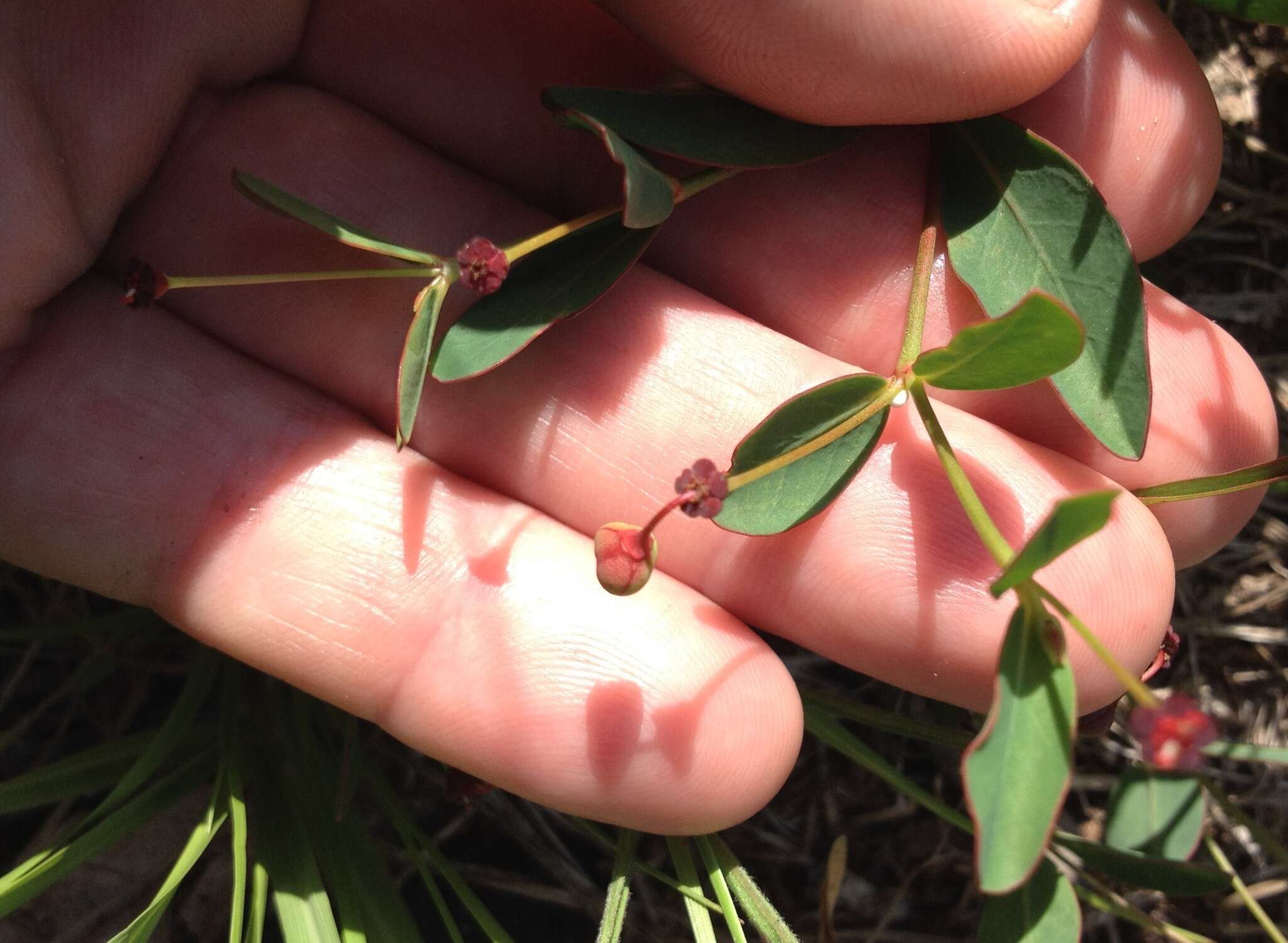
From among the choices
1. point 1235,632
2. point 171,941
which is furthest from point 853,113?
point 171,941

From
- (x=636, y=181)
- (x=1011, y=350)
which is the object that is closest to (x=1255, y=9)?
(x=1011, y=350)

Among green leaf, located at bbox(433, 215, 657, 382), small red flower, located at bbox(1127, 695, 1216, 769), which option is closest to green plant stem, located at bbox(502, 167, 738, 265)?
green leaf, located at bbox(433, 215, 657, 382)

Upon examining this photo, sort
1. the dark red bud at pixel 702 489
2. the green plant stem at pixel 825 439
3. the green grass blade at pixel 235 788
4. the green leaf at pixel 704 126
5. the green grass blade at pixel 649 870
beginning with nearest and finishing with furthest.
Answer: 1. the dark red bud at pixel 702 489
2. the green plant stem at pixel 825 439
3. the green leaf at pixel 704 126
4. the green grass blade at pixel 235 788
5. the green grass blade at pixel 649 870

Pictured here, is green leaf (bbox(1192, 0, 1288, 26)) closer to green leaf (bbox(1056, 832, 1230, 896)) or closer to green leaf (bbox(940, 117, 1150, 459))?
green leaf (bbox(940, 117, 1150, 459))

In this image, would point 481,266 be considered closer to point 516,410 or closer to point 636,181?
point 636,181

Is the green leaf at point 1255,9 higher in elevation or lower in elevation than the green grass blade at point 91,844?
higher

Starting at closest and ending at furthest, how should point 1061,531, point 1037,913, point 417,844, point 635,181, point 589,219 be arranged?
point 1061,531 → point 635,181 → point 589,219 → point 1037,913 → point 417,844

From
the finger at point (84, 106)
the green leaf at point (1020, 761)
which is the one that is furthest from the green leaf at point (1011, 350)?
the finger at point (84, 106)

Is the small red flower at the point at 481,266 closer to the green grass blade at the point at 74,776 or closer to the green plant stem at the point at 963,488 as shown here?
the green plant stem at the point at 963,488
